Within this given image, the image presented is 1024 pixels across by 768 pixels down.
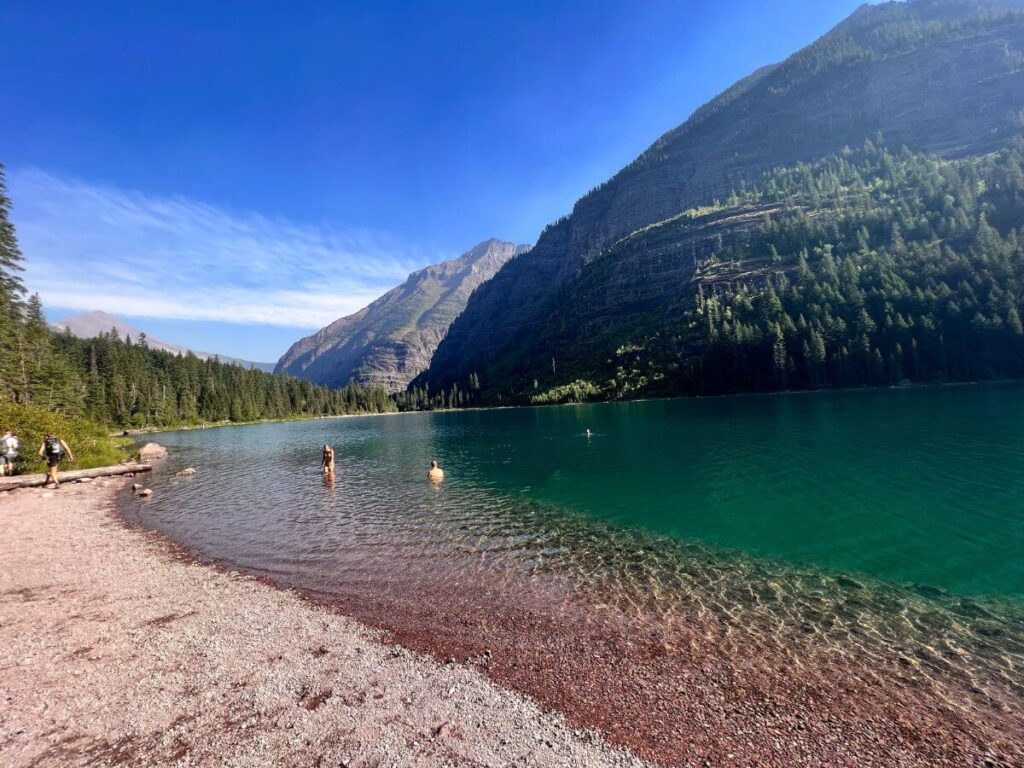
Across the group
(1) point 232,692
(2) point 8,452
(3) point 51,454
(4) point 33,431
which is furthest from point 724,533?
(4) point 33,431

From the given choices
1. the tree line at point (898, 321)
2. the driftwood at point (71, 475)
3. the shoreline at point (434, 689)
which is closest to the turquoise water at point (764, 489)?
the driftwood at point (71, 475)

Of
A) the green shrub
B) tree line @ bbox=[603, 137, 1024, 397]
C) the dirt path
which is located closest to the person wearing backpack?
the green shrub

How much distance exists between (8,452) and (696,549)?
5641 centimetres

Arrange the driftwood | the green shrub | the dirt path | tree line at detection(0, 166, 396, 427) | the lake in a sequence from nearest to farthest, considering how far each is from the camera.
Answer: the dirt path < the lake < the driftwood < the green shrub < tree line at detection(0, 166, 396, 427)

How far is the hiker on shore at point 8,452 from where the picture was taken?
129ft

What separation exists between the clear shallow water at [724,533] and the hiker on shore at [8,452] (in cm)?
1118

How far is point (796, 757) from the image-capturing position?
823 centimetres

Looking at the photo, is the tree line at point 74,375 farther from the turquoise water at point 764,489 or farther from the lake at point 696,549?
the lake at point 696,549

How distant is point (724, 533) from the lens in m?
23.7

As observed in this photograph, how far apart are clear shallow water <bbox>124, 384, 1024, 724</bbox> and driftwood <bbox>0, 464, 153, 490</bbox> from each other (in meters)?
6.28

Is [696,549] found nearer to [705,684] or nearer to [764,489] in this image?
[705,684]

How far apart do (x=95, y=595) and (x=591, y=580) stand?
18570 mm

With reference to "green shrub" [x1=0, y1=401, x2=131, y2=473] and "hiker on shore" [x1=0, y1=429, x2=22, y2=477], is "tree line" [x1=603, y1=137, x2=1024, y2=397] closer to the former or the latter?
"green shrub" [x1=0, y1=401, x2=131, y2=473]

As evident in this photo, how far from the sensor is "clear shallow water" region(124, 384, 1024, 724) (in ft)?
46.4
